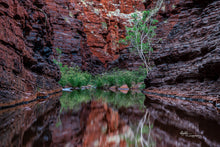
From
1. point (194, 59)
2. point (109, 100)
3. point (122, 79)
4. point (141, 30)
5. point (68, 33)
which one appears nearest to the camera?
point (109, 100)

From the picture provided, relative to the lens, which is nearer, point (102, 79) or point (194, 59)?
point (194, 59)

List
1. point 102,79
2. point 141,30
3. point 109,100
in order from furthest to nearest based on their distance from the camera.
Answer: point 102,79 < point 141,30 < point 109,100

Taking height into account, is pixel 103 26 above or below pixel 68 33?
above

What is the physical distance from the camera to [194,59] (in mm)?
10016

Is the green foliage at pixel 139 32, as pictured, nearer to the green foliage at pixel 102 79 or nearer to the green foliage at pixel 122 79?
the green foliage at pixel 122 79

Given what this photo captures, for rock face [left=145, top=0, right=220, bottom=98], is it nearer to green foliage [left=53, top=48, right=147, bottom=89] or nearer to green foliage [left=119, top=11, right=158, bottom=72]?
green foliage [left=119, top=11, right=158, bottom=72]

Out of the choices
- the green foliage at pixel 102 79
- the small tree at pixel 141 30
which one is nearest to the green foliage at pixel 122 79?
the green foliage at pixel 102 79

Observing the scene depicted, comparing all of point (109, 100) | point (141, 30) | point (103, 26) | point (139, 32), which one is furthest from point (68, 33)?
point (109, 100)

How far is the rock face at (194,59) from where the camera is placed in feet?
25.0

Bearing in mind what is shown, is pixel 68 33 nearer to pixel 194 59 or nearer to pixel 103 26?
pixel 103 26

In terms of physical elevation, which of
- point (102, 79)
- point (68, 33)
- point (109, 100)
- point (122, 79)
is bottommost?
point (109, 100)

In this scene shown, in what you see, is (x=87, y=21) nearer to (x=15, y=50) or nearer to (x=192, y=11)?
(x=192, y=11)

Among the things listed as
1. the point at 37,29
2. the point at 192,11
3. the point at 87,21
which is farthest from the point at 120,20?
the point at 37,29

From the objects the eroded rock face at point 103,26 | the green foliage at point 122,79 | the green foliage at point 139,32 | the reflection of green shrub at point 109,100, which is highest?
the eroded rock face at point 103,26
